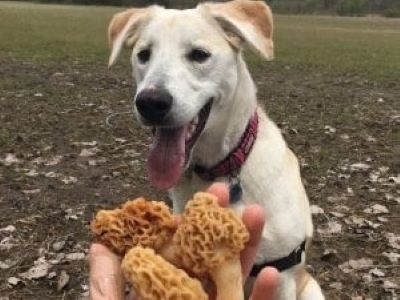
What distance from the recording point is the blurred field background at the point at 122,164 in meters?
4.27

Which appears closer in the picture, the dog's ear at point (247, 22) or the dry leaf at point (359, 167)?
the dog's ear at point (247, 22)

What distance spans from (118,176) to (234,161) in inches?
105

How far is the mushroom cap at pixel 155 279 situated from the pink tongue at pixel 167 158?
1.34 m

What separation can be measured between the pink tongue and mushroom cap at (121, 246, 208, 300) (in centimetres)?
134

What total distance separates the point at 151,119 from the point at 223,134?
1.34ft

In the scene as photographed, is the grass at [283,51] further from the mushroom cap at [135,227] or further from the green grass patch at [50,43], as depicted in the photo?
the mushroom cap at [135,227]

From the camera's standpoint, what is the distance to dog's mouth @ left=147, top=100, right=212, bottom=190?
311 cm

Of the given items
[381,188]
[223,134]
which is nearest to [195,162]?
[223,134]

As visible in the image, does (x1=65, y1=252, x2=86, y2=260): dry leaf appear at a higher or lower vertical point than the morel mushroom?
lower

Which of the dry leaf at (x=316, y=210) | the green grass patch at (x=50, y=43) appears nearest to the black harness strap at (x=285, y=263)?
the dry leaf at (x=316, y=210)

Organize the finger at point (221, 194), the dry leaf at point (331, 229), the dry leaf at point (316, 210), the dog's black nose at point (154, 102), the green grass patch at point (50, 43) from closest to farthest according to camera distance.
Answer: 1. the finger at point (221, 194)
2. the dog's black nose at point (154, 102)
3. the dry leaf at point (331, 229)
4. the dry leaf at point (316, 210)
5. the green grass patch at point (50, 43)

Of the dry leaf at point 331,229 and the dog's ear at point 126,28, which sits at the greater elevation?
the dog's ear at point 126,28

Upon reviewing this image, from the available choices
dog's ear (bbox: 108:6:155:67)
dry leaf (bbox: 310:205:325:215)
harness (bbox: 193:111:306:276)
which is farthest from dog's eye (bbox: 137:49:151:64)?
dry leaf (bbox: 310:205:325:215)

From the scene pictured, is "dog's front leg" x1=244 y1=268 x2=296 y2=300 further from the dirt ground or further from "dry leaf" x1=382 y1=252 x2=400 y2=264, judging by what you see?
"dry leaf" x1=382 y1=252 x2=400 y2=264
